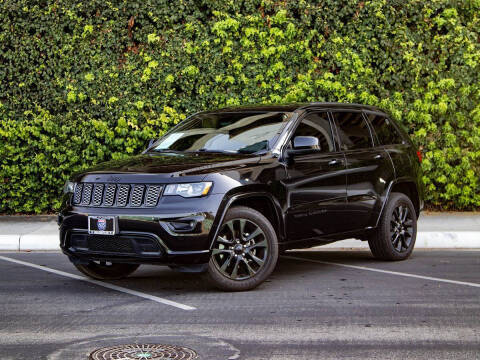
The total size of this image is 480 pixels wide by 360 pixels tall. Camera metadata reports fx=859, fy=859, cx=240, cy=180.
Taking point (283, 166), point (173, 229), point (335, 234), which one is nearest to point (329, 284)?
point (335, 234)

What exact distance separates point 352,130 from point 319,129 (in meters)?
0.61

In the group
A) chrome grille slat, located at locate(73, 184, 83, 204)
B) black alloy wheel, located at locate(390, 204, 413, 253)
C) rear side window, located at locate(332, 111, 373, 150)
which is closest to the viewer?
chrome grille slat, located at locate(73, 184, 83, 204)

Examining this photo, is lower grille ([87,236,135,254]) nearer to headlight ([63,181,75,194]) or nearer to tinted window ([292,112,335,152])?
headlight ([63,181,75,194])

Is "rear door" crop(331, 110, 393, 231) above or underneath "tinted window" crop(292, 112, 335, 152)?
underneath

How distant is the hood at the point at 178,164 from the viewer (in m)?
7.60

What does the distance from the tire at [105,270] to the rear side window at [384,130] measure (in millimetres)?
3178

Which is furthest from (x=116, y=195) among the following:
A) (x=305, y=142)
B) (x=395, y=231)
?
(x=395, y=231)

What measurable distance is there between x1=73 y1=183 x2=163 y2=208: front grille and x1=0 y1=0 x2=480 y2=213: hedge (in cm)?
534

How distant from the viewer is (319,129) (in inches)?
352

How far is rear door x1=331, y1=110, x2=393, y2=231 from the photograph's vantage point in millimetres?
9008

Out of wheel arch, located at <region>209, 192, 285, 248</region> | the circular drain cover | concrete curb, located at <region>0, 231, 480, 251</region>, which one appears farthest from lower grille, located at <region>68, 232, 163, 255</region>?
concrete curb, located at <region>0, 231, 480, 251</region>

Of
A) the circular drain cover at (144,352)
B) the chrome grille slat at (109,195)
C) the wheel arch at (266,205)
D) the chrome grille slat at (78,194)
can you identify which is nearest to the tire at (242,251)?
the wheel arch at (266,205)

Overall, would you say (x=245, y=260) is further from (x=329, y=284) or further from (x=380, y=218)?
(x=380, y=218)

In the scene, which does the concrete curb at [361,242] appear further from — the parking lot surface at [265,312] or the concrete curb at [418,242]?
the parking lot surface at [265,312]
